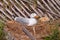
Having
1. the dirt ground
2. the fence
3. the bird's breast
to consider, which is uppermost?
the fence

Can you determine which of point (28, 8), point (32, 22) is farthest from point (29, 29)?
point (28, 8)

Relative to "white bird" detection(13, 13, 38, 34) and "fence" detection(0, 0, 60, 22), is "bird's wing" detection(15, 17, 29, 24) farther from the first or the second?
"fence" detection(0, 0, 60, 22)

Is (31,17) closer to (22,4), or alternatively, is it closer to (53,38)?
(22,4)

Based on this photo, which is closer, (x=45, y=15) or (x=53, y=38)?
(x=53, y=38)

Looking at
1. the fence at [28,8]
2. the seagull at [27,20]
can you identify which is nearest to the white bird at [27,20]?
the seagull at [27,20]

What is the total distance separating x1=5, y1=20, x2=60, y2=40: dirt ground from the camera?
460cm

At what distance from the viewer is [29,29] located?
4.93 meters

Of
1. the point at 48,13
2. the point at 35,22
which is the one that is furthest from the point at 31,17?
the point at 48,13

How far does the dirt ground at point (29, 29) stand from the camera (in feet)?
15.1

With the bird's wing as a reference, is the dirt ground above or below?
below

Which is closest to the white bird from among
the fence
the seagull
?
the seagull

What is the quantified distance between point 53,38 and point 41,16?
3.92 ft

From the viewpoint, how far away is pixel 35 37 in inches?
179

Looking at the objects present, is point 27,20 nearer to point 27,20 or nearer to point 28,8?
point 27,20
